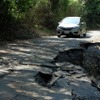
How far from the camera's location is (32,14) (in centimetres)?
2412

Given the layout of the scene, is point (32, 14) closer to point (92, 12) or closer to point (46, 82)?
point (46, 82)

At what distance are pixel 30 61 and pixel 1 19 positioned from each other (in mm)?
7398

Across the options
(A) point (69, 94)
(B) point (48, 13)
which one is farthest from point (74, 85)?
(B) point (48, 13)

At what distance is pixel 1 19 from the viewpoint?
1781cm

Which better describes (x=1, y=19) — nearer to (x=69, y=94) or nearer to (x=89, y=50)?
(x=89, y=50)

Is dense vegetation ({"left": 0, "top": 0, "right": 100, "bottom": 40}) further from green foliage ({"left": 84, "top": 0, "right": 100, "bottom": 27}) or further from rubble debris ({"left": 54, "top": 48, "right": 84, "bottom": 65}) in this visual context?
rubble debris ({"left": 54, "top": 48, "right": 84, "bottom": 65})

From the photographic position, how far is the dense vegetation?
59.7 feet

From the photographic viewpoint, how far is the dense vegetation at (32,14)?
59.7 ft

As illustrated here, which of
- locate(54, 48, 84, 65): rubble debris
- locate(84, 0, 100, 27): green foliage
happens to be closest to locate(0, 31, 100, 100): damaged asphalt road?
locate(54, 48, 84, 65): rubble debris

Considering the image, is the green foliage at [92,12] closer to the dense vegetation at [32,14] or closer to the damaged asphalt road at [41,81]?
the dense vegetation at [32,14]

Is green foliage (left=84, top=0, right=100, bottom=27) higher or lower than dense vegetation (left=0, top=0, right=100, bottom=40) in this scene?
lower

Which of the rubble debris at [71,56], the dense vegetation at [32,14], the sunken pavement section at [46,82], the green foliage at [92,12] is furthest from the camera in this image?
the green foliage at [92,12]

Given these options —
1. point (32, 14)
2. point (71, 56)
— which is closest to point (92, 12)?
point (32, 14)

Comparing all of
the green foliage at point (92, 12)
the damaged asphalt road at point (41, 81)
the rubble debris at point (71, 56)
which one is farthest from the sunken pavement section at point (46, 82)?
the green foliage at point (92, 12)
